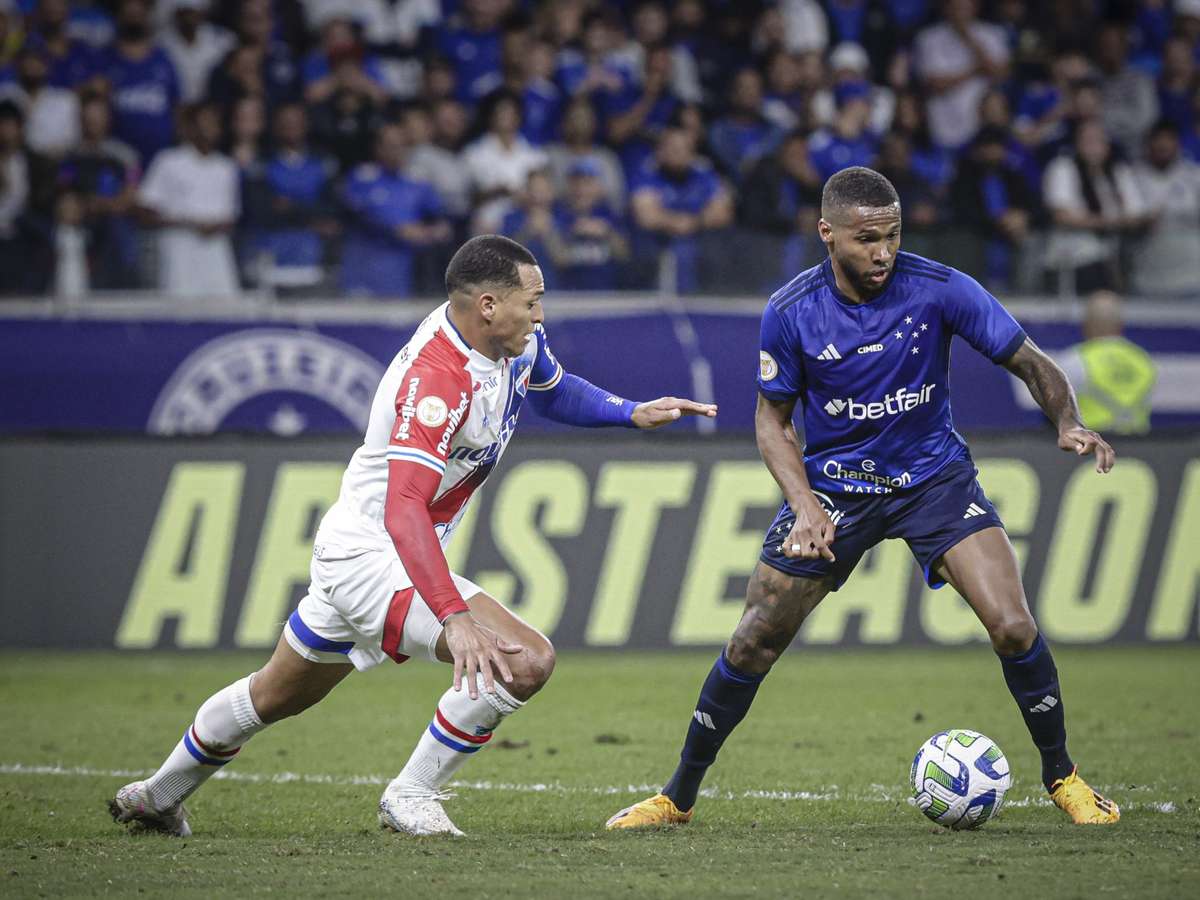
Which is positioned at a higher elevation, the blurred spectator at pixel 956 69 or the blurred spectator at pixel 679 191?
the blurred spectator at pixel 956 69

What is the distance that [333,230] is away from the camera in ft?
45.4

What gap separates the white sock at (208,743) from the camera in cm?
639

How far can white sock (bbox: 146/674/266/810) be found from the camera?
21.0 ft

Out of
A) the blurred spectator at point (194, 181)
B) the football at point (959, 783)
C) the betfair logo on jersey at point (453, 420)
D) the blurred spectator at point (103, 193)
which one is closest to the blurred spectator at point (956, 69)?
the blurred spectator at point (194, 181)

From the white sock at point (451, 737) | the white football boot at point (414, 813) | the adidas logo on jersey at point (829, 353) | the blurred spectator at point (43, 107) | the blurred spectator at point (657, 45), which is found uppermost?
the blurred spectator at point (657, 45)

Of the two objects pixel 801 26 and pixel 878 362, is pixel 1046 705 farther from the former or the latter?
pixel 801 26

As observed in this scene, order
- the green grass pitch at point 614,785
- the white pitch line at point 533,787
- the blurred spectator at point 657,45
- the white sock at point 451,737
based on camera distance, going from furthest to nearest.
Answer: the blurred spectator at point 657,45
the white pitch line at point 533,787
the white sock at point 451,737
the green grass pitch at point 614,785

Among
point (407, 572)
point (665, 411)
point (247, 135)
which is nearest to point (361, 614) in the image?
point (407, 572)

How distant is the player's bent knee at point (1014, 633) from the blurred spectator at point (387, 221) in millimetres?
8250

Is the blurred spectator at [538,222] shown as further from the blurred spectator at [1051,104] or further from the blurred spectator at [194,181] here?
the blurred spectator at [1051,104]

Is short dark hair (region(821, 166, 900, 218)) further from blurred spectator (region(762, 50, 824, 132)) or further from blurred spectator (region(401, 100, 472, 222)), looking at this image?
blurred spectator (region(762, 50, 824, 132))

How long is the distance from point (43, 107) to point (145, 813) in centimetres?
991

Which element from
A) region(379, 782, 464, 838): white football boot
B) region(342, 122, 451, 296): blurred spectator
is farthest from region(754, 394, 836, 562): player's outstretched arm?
region(342, 122, 451, 296): blurred spectator

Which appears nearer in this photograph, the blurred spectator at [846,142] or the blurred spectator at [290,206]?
the blurred spectator at [290,206]
